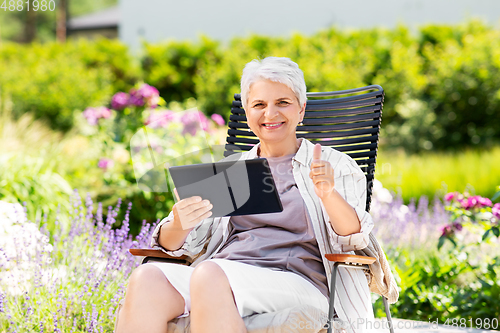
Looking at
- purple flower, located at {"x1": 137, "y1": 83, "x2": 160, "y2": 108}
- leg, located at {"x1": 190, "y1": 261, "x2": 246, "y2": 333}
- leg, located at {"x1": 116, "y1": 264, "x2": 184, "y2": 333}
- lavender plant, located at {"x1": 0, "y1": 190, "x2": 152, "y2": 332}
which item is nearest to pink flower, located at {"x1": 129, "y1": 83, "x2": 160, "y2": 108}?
purple flower, located at {"x1": 137, "y1": 83, "x2": 160, "y2": 108}

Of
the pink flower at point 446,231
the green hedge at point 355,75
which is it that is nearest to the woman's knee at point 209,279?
the pink flower at point 446,231

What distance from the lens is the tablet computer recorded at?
166 centimetres

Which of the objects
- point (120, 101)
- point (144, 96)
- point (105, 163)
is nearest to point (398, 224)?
point (105, 163)

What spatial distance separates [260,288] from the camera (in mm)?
1648

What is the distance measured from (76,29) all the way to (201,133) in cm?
2729

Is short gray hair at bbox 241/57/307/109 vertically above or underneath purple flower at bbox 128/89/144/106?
above

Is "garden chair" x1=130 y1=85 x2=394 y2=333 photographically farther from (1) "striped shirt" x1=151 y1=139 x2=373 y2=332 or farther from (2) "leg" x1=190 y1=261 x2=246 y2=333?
(2) "leg" x1=190 y1=261 x2=246 y2=333

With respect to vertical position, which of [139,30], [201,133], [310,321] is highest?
[139,30]

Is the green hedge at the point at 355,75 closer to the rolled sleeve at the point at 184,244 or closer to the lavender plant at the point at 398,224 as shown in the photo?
the lavender plant at the point at 398,224

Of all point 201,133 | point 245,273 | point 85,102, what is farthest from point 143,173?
point 85,102

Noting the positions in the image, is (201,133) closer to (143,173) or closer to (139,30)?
(143,173)

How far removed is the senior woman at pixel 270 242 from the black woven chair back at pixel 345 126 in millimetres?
443

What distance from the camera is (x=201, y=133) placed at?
6.34 ft

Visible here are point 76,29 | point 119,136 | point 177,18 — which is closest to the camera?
point 119,136
